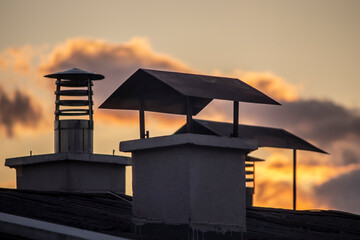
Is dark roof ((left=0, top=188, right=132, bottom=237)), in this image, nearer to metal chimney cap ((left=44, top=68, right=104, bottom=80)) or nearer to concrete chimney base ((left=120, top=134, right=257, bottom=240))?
concrete chimney base ((left=120, top=134, right=257, bottom=240))

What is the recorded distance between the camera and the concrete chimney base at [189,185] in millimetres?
16141

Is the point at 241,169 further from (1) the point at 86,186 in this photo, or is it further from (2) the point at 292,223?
(1) the point at 86,186

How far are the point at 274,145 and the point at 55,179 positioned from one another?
14261 millimetres

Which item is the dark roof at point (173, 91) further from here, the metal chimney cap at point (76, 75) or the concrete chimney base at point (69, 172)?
the metal chimney cap at point (76, 75)

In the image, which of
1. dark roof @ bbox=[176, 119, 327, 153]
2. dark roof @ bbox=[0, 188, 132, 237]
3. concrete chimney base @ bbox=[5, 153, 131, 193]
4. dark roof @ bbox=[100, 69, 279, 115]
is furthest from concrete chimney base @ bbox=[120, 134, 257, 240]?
dark roof @ bbox=[176, 119, 327, 153]

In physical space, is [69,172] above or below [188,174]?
below

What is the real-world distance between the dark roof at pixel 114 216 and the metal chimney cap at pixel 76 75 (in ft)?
16.8

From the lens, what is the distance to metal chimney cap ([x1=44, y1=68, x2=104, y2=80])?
28.5 meters

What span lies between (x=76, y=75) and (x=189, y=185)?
13348mm

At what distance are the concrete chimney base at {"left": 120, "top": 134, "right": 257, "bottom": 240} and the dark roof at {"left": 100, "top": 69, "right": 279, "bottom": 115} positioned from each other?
1097 mm

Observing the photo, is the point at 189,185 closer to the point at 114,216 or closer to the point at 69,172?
the point at 114,216

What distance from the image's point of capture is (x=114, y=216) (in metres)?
19.0

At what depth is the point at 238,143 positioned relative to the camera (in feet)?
55.3

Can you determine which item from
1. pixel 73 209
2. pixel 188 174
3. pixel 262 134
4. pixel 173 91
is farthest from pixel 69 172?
pixel 262 134
